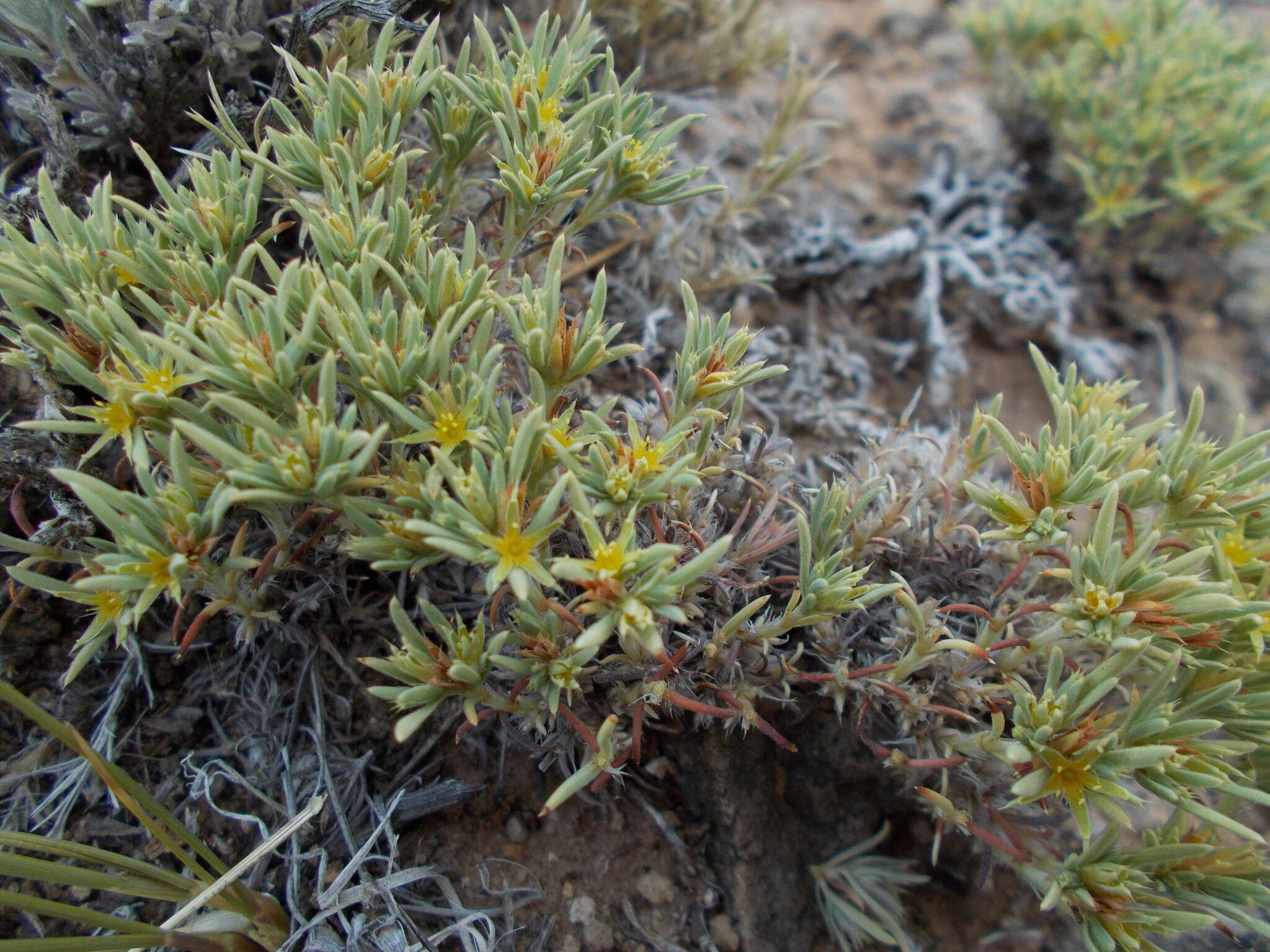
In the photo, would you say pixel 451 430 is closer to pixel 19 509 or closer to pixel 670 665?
pixel 670 665

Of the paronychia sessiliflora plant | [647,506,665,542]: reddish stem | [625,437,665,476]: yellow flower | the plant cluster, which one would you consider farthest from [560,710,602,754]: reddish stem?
the plant cluster

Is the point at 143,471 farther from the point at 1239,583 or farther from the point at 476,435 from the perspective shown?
the point at 1239,583

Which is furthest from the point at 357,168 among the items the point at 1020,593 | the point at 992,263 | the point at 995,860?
the point at 992,263

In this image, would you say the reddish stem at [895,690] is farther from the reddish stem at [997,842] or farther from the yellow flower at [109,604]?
the yellow flower at [109,604]

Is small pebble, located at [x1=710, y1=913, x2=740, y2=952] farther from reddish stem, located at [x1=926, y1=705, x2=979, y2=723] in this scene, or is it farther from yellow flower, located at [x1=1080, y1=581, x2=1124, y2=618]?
yellow flower, located at [x1=1080, y1=581, x2=1124, y2=618]

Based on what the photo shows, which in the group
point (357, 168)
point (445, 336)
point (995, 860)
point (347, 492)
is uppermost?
point (357, 168)

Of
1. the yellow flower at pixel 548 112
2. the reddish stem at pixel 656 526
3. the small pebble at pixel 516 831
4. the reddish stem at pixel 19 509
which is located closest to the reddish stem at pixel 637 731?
the reddish stem at pixel 656 526

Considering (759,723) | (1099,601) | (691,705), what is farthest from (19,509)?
(1099,601)
